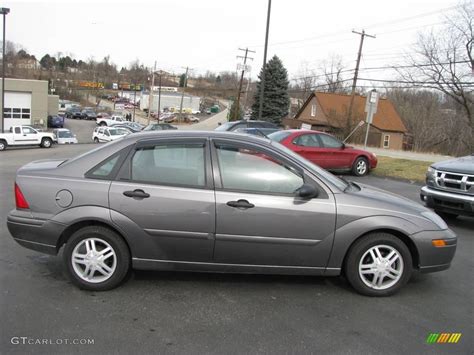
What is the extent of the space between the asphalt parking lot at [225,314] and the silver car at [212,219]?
0.80 feet

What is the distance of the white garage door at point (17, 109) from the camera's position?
188 ft

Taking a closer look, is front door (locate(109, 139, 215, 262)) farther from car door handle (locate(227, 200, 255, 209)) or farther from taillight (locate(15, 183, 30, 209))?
taillight (locate(15, 183, 30, 209))

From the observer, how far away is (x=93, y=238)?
4188mm

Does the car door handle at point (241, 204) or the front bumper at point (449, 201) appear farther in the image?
the front bumper at point (449, 201)

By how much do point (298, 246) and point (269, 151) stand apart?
0.94 meters

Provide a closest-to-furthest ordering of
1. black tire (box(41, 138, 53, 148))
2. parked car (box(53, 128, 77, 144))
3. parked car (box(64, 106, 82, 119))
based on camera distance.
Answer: black tire (box(41, 138, 53, 148)) < parked car (box(53, 128, 77, 144)) < parked car (box(64, 106, 82, 119))

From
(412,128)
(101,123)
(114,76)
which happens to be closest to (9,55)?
(101,123)

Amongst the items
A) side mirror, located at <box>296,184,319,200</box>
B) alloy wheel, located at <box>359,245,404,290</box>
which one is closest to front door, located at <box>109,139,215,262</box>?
side mirror, located at <box>296,184,319,200</box>

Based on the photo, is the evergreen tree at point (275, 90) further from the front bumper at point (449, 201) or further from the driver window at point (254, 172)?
the driver window at point (254, 172)

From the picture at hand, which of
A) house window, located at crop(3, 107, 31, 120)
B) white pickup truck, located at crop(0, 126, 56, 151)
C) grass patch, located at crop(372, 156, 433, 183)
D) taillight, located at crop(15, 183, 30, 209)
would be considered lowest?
house window, located at crop(3, 107, 31, 120)

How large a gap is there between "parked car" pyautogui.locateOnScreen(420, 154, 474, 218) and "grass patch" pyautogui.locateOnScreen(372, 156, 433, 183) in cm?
654

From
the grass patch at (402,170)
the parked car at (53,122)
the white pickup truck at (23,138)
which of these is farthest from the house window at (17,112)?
the grass patch at (402,170)

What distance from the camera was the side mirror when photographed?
4129 mm

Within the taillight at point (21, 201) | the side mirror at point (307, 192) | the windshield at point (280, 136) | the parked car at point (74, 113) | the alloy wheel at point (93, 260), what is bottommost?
the parked car at point (74, 113)
